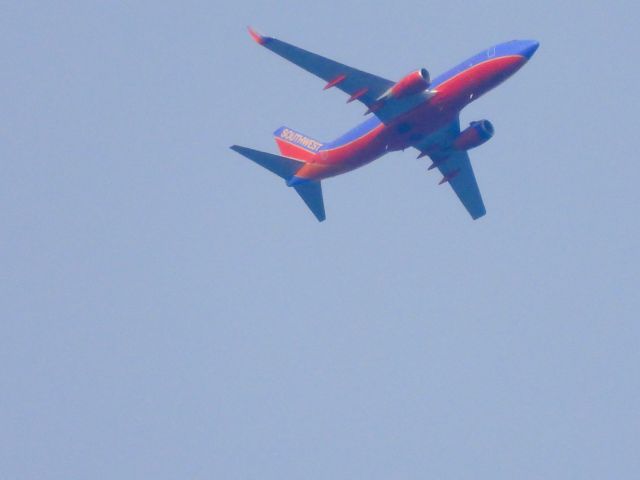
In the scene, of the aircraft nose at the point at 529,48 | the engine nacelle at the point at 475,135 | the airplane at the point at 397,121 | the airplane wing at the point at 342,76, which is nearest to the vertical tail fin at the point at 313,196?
the airplane at the point at 397,121

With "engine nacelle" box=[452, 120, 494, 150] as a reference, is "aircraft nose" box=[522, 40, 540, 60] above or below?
above

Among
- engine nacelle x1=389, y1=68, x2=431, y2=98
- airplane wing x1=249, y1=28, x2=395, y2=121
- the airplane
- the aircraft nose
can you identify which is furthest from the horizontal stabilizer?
the aircraft nose

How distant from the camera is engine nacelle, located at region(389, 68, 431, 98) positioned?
2552 inches

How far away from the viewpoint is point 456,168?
243 ft

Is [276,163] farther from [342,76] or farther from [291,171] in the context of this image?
[342,76]

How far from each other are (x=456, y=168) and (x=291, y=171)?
32.0ft

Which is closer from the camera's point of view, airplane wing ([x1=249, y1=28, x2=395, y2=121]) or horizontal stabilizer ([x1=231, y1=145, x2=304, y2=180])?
airplane wing ([x1=249, y1=28, x2=395, y2=121])

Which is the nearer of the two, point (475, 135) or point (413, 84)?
point (413, 84)

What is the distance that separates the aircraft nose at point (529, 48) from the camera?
211 feet

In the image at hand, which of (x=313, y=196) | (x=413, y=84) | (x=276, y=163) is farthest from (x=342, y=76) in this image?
(x=313, y=196)

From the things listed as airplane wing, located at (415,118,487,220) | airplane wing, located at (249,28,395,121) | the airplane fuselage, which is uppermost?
airplane wing, located at (249,28,395,121)

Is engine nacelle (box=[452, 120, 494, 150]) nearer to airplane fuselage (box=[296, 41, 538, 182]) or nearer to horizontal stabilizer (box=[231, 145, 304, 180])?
airplane fuselage (box=[296, 41, 538, 182])

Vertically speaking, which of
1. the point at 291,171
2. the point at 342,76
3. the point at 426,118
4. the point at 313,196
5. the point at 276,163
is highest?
the point at 342,76

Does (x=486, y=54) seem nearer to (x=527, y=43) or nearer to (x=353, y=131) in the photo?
(x=527, y=43)
